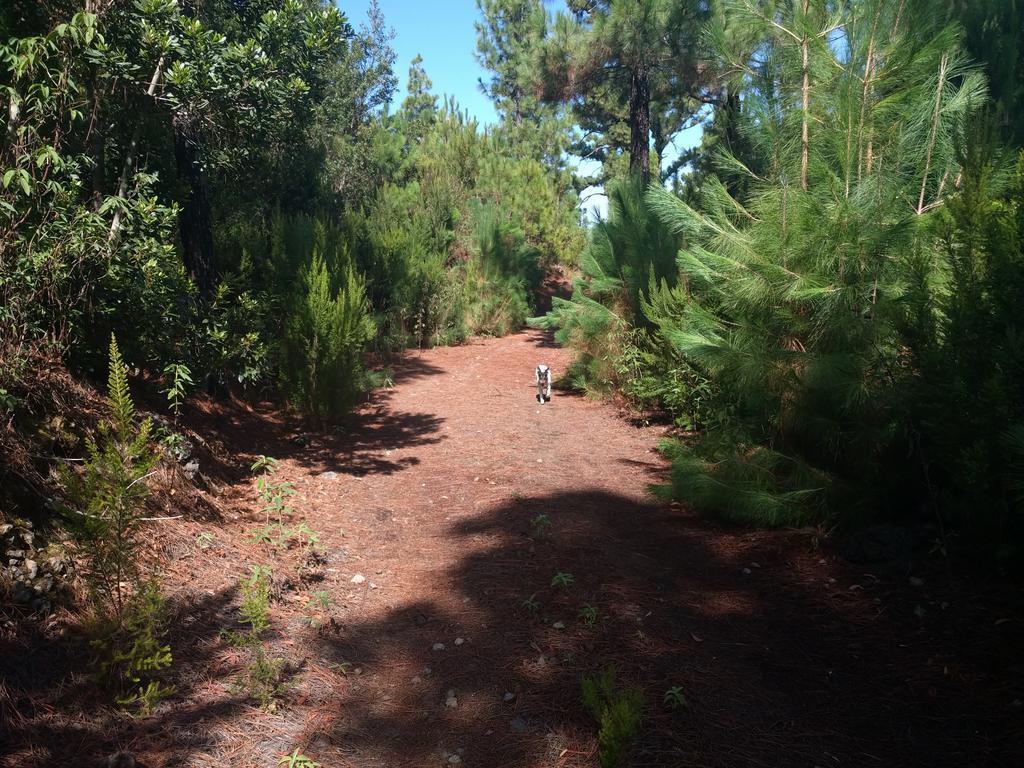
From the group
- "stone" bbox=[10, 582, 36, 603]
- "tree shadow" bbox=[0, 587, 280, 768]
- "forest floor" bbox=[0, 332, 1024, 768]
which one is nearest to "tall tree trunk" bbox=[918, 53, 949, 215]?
"forest floor" bbox=[0, 332, 1024, 768]

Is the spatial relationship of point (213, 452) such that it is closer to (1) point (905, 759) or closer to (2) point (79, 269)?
(2) point (79, 269)

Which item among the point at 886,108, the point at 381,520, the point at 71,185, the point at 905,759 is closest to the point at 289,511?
the point at 381,520

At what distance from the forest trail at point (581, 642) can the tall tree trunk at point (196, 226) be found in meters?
2.37

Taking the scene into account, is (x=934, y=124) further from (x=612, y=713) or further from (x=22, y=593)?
(x=22, y=593)

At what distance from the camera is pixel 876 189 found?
4.03 meters

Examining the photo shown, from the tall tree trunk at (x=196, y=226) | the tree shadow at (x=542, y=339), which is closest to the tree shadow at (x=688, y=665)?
the tall tree trunk at (x=196, y=226)

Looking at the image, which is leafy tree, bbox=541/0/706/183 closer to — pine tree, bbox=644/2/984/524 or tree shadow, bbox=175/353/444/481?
tree shadow, bbox=175/353/444/481

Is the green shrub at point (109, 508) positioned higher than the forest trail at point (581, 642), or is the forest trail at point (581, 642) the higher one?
the green shrub at point (109, 508)

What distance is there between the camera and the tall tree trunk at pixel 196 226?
6590 millimetres

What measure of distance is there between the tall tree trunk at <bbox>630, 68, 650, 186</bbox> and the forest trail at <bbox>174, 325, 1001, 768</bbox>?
7.58 m

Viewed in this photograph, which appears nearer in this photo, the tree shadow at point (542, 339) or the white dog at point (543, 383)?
the white dog at point (543, 383)

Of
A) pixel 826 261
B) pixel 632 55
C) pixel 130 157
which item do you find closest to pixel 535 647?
pixel 826 261

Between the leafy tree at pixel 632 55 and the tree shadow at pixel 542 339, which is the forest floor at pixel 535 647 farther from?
the tree shadow at pixel 542 339

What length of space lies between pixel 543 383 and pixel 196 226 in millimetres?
4676
